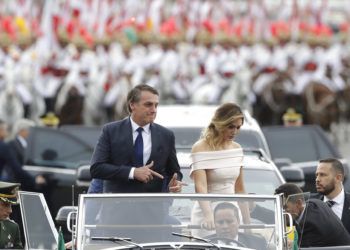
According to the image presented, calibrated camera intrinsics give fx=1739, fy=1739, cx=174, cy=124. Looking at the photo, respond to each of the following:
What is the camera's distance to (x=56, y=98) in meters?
37.8

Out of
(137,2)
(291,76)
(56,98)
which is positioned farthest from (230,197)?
(137,2)

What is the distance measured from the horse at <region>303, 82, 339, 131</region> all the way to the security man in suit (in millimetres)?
24252

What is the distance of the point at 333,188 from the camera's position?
12.8 m

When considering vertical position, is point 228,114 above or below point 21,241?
above

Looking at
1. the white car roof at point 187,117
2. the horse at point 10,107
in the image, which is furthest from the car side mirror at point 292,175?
the horse at point 10,107

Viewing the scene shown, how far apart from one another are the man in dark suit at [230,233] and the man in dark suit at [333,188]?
2.42 m

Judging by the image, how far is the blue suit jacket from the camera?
38.6ft

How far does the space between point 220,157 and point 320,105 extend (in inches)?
999

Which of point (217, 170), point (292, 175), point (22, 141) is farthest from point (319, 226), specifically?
point (22, 141)

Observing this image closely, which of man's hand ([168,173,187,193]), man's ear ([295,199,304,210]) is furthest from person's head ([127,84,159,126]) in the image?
man's ear ([295,199,304,210])

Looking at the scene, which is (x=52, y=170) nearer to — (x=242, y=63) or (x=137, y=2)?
(x=242, y=63)

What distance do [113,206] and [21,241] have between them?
1.69 m

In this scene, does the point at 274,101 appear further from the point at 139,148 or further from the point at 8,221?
the point at 8,221

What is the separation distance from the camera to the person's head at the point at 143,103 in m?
11.8
